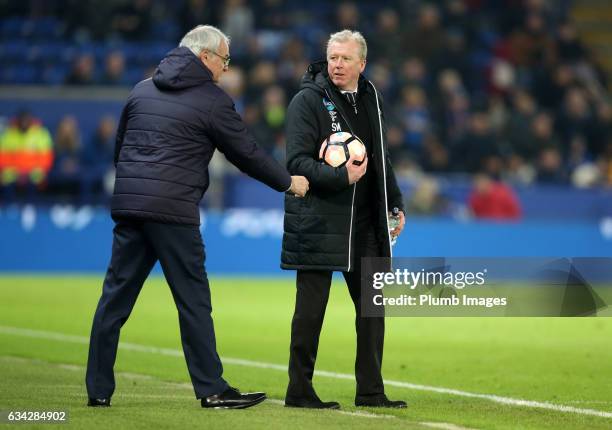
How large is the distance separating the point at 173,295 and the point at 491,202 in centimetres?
1556

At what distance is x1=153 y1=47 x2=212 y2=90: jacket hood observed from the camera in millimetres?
8008

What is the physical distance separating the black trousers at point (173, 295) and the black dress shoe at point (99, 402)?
0.02 m

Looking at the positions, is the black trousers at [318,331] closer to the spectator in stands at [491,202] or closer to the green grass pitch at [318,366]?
the green grass pitch at [318,366]

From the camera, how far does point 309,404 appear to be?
8242 mm

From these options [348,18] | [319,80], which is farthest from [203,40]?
[348,18]

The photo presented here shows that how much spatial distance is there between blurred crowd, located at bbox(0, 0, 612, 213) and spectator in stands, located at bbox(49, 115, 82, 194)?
3cm

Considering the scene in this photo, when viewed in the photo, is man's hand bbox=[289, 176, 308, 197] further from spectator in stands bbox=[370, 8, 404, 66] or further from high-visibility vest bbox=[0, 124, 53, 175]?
spectator in stands bbox=[370, 8, 404, 66]

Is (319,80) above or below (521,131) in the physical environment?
below

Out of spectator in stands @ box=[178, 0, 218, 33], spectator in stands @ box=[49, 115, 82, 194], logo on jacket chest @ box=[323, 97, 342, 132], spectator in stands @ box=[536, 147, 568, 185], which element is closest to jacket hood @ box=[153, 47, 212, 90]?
logo on jacket chest @ box=[323, 97, 342, 132]

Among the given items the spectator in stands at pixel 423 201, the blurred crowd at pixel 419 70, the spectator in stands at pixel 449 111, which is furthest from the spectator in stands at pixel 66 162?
the spectator in stands at pixel 449 111

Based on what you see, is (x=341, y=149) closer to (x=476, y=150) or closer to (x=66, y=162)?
(x=66, y=162)

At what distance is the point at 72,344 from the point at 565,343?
4.76 metres

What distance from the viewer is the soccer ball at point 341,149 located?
816 centimetres

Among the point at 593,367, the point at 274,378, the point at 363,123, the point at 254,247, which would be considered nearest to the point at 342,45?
the point at 363,123
